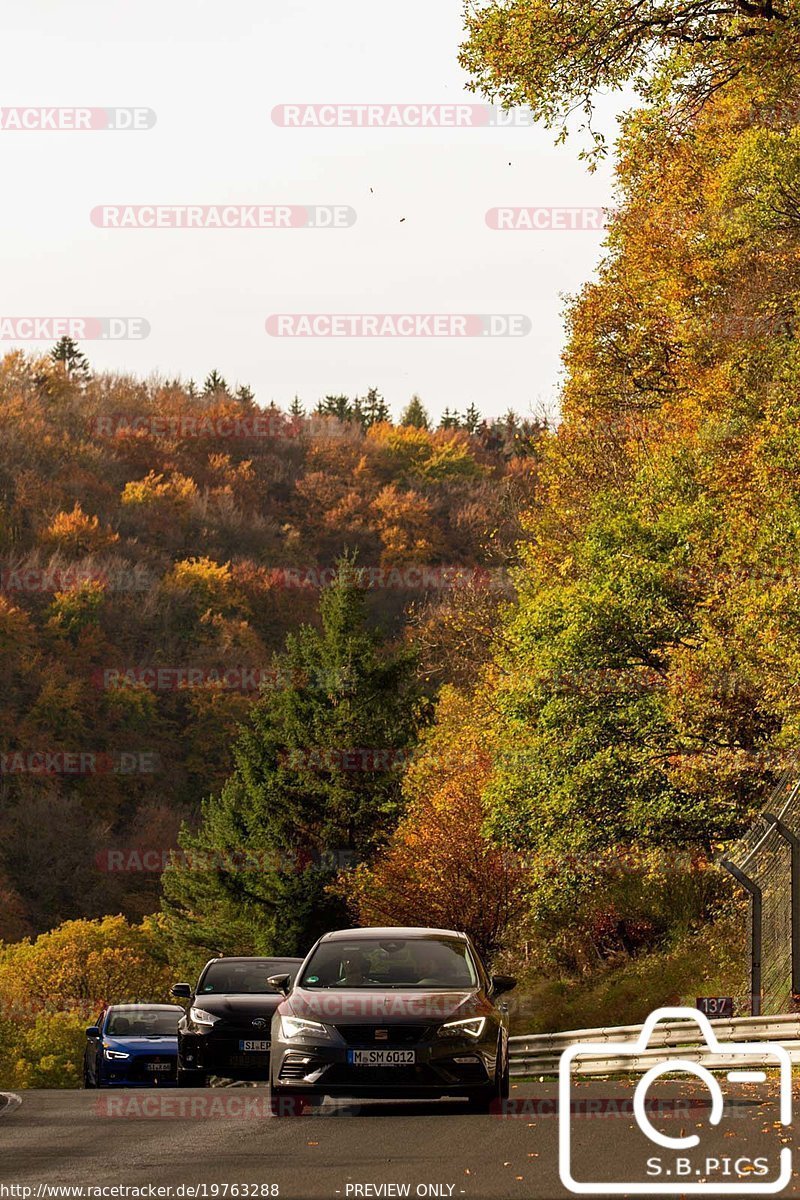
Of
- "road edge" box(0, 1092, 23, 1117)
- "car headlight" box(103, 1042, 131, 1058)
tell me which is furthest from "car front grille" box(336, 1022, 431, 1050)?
"car headlight" box(103, 1042, 131, 1058)

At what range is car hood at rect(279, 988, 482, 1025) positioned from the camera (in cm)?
1357

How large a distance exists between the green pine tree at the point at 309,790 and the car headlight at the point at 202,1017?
114 feet

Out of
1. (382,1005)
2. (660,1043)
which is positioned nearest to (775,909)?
(660,1043)

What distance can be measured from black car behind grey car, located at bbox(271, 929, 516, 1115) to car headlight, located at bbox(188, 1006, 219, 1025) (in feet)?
17.4

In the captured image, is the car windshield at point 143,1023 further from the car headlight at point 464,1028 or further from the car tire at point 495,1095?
the car headlight at point 464,1028

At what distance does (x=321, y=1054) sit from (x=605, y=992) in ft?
91.1

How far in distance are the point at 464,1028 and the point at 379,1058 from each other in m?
0.74

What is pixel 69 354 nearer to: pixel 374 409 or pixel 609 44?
pixel 374 409

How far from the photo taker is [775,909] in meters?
21.4

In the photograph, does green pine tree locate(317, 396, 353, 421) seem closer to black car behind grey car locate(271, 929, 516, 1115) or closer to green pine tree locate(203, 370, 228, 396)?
green pine tree locate(203, 370, 228, 396)

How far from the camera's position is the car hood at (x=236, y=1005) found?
19.8 metres

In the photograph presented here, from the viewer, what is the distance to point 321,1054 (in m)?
13.4

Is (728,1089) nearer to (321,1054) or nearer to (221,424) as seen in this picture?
(321,1054)

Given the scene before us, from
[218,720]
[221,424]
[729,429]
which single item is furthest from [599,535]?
[221,424]
